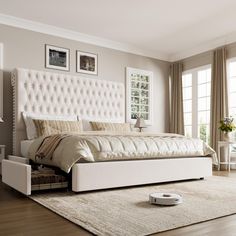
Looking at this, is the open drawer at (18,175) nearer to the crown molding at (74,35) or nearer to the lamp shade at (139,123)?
the crown molding at (74,35)

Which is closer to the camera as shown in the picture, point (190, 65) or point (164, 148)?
point (164, 148)

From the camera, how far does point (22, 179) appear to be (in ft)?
9.87

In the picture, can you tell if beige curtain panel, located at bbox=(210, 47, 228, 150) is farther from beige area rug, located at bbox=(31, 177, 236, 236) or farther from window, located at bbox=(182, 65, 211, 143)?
beige area rug, located at bbox=(31, 177, 236, 236)

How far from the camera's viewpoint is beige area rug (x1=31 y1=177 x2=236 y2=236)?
206 cm

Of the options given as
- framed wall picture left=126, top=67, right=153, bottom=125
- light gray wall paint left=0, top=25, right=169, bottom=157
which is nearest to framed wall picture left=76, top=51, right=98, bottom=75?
light gray wall paint left=0, top=25, right=169, bottom=157

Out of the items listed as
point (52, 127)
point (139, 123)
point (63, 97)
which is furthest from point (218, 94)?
point (52, 127)

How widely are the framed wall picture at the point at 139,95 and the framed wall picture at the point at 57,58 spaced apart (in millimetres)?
A: 1504

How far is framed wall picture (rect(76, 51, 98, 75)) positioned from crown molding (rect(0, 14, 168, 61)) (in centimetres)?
28

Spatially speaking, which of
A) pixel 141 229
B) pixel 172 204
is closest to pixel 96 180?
pixel 172 204

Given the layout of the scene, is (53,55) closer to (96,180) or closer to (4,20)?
(4,20)

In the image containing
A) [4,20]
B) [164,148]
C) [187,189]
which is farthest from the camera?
[4,20]

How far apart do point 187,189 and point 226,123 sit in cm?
260

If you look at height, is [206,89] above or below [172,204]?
above

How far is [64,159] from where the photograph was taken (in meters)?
3.18
